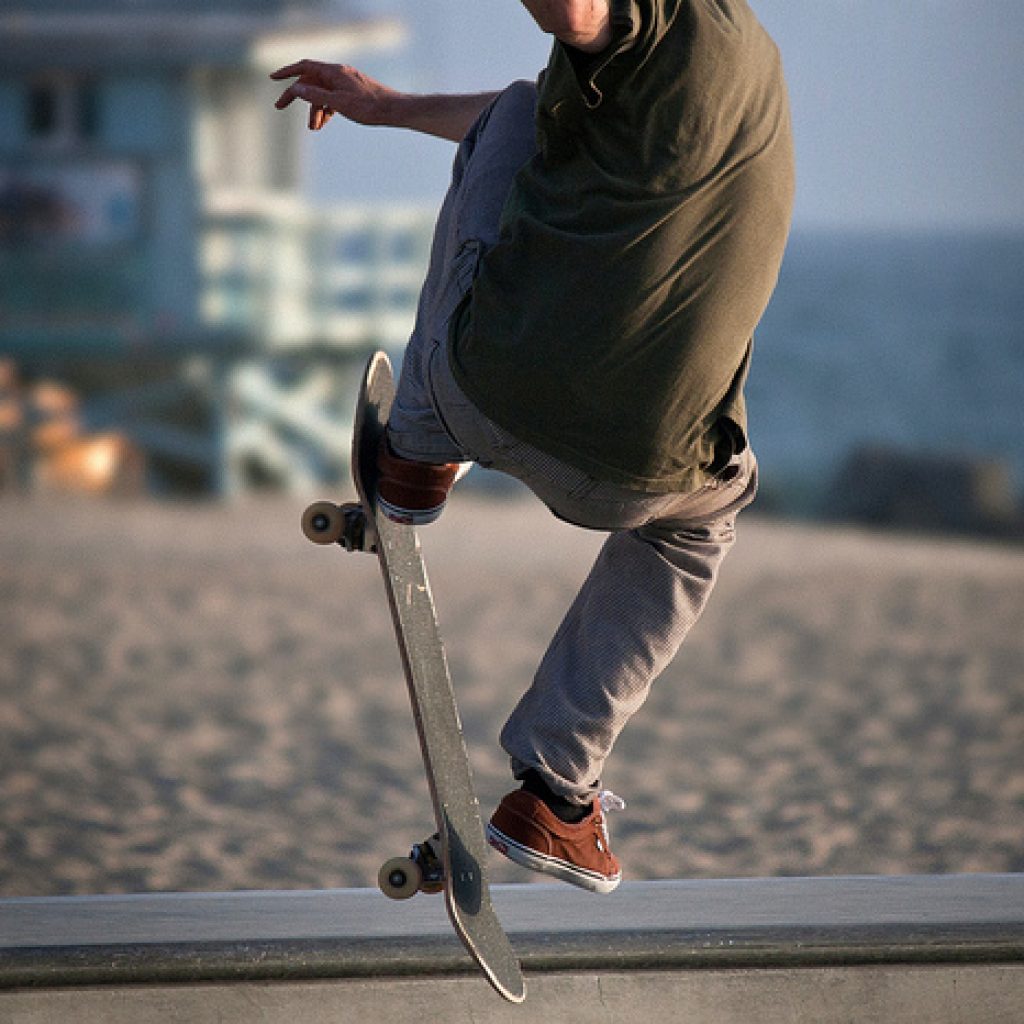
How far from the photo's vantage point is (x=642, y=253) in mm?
2268

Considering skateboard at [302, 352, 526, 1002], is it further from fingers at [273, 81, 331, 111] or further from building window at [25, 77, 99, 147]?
building window at [25, 77, 99, 147]

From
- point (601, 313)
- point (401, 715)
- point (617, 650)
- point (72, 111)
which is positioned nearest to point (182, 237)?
point (72, 111)

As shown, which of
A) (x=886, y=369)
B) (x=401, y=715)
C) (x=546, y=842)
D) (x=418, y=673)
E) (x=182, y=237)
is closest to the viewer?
(x=546, y=842)

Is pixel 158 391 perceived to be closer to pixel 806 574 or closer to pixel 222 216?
pixel 222 216

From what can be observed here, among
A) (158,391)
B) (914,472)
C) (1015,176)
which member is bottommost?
(1015,176)

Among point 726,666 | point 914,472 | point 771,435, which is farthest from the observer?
point 771,435

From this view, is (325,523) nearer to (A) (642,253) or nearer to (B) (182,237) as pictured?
(A) (642,253)

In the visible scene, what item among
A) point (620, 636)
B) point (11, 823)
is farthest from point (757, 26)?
point (11, 823)

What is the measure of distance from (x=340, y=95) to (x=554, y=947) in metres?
1.39

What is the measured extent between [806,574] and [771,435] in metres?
44.0

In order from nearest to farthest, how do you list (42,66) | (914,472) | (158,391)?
(42,66) < (158,391) < (914,472)

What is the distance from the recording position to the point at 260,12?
17.4 meters

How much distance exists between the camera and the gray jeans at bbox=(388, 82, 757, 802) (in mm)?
2473

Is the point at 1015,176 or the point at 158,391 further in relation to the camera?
the point at 1015,176
